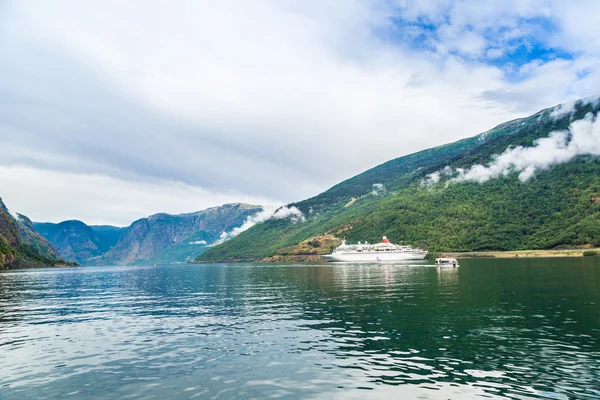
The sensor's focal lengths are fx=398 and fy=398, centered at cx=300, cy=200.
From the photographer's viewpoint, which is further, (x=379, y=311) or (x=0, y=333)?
(x=379, y=311)

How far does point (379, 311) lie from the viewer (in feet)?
164

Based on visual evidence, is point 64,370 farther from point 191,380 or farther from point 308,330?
point 308,330

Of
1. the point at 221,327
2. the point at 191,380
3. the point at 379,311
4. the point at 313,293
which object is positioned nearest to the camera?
the point at 191,380

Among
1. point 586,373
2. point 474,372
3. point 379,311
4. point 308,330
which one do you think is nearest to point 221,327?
point 308,330

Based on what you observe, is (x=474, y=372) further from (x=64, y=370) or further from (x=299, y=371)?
(x=64, y=370)

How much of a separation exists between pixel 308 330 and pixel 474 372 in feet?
59.7

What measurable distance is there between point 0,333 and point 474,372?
150ft

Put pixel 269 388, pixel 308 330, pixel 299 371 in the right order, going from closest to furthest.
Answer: pixel 269 388 → pixel 299 371 → pixel 308 330

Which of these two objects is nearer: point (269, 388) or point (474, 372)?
point (269, 388)

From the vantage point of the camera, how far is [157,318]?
166 feet

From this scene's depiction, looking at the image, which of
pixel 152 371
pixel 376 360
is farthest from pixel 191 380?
pixel 376 360

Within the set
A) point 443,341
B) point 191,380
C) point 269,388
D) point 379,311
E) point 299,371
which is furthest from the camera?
point 379,311

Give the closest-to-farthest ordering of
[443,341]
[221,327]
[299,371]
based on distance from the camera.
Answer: [299,371]
[443,341]
[221,327]

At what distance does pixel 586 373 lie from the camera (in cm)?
2400
